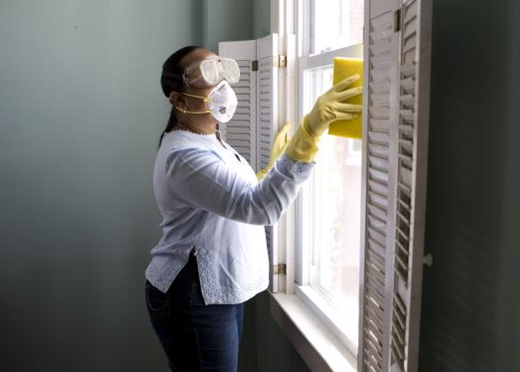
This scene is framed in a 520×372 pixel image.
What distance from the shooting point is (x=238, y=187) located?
4.85ft

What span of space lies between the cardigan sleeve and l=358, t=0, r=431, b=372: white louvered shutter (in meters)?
0.21

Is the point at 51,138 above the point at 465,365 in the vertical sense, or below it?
above

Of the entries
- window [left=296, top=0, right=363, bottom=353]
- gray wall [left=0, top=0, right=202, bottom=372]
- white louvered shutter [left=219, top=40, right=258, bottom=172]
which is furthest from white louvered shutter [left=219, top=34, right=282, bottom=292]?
gray wall [left=0, top=0, right=202, bottom=372]

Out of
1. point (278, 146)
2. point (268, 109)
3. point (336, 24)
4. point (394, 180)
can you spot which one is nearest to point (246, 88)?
point (268, 109)

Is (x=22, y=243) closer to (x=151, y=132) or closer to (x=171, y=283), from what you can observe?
(x=151, y=132)

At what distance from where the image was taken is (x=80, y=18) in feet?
8.25

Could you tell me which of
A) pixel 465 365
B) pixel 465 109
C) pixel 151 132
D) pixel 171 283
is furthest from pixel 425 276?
pixel 151 132

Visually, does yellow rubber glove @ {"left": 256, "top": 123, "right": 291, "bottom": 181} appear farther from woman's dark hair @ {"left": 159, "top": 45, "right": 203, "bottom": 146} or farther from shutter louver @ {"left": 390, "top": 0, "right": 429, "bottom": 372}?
shutter louver @ {"left": 390, "top": 0, "right": 429, "bottom": 372}

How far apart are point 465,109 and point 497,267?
29cm

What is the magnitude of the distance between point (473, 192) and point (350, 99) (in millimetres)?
474

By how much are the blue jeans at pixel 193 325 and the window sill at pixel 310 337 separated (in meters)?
0.26

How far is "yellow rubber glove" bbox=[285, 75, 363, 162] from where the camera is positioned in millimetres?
1411

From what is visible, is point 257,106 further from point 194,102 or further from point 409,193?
point 409,193

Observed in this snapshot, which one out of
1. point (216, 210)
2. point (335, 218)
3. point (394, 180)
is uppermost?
point (394, 180)
